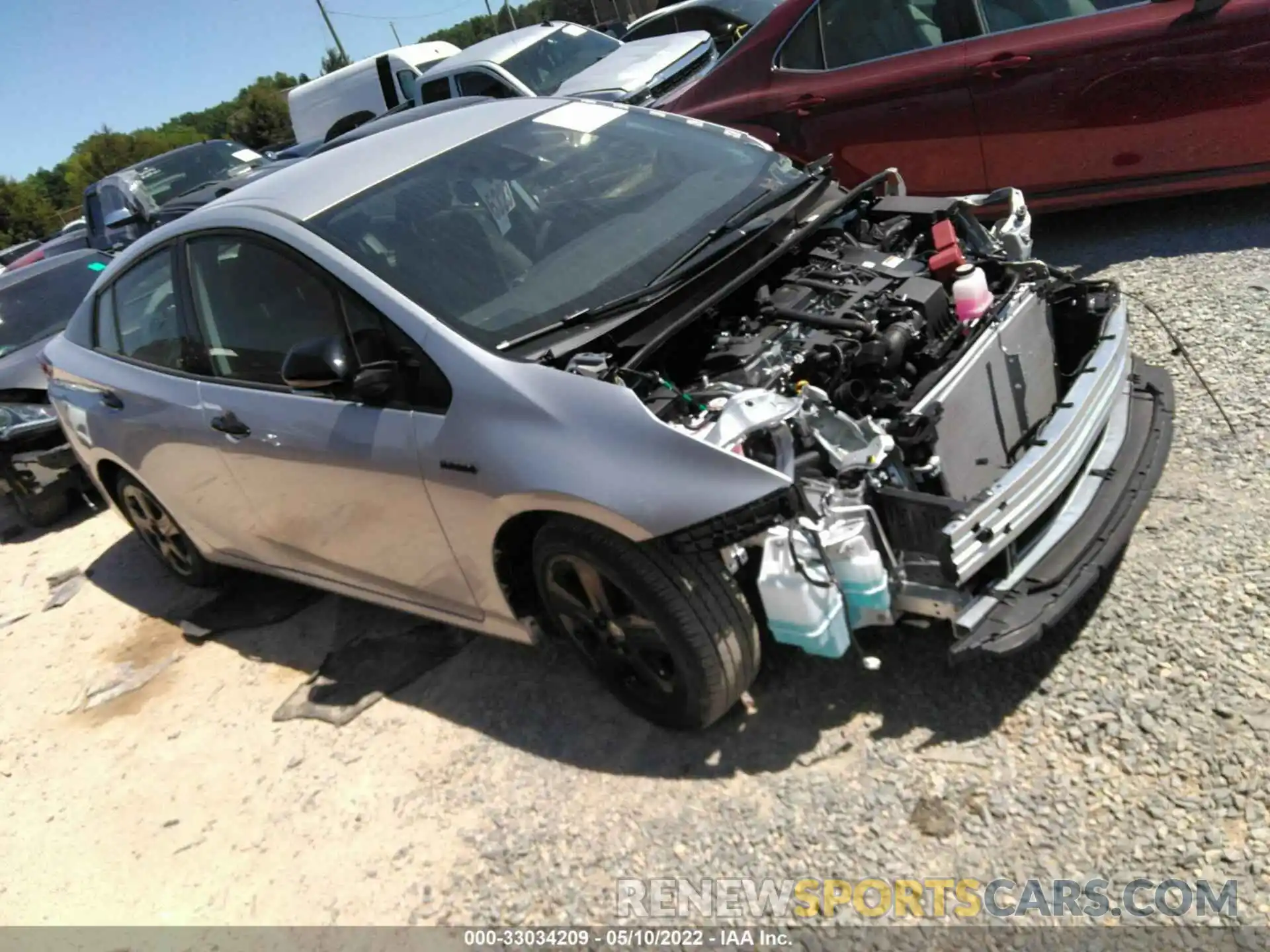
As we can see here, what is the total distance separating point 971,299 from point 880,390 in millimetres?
600

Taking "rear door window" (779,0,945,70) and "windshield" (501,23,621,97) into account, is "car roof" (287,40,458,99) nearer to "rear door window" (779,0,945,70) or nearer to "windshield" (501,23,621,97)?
"windshield" (501,23,621,97)

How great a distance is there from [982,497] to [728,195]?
1.66 metres

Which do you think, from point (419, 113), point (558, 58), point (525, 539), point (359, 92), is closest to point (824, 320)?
point (525, 539)

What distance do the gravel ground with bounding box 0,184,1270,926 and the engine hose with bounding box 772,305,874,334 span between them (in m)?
0.98

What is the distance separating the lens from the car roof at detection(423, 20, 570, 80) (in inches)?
436

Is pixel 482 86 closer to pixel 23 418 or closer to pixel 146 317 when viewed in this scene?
pixel 23 418

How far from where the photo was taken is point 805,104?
230 inches

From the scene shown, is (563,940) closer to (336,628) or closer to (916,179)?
(336,628)

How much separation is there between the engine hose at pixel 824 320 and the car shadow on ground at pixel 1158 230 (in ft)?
7.87

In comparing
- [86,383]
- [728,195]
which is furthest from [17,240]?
[728,195]

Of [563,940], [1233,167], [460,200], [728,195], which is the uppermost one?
[460,200]

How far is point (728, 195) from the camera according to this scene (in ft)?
12.3

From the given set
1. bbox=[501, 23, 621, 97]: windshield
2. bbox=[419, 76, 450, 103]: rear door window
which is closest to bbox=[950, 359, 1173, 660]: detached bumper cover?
bbox=[501, 23, 621, 97]: windshield

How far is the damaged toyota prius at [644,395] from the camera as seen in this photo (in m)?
2.67
